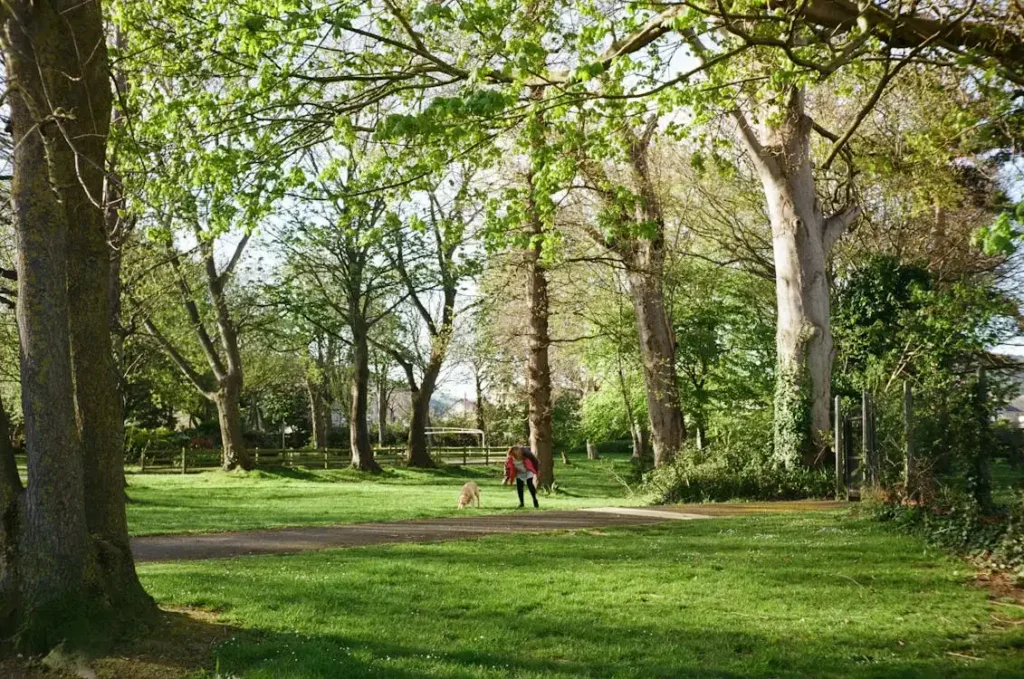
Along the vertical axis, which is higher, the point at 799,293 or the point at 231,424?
the point at 799,293

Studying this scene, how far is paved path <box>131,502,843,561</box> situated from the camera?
500 inches

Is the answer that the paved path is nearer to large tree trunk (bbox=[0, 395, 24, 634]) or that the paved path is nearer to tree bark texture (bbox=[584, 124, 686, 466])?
large tree trunk (bbox=[0, 395, 24, 634])

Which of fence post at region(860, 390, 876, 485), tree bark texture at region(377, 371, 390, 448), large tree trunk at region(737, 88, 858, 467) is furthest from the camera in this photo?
tree bark texture at region(377, 371, 390, 448)

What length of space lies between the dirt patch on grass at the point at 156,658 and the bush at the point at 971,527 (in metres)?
8.03

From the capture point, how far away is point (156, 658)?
6.99 metres

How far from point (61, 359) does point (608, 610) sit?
513 cm

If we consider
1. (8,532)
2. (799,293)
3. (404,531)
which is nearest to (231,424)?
(404,531)

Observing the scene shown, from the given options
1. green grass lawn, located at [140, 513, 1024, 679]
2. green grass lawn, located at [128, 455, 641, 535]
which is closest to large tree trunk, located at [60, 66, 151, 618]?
green grass lawn, located at [140, 513, 1024, 679]

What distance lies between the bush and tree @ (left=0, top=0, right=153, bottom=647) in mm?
8864

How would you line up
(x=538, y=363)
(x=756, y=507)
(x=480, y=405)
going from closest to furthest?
1. (x=756, y=507)
2. (x=538, y=363)
3. (x=480, y=405)

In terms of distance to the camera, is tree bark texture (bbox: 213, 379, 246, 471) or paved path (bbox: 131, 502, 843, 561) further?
tree bark texture (bbox: 213, 379, 246, 471)

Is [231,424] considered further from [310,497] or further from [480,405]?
[480,405]

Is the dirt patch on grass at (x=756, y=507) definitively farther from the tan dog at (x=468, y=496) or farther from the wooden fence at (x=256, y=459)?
the wooden fence at (x=256, y=459)

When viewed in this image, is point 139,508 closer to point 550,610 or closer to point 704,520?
point 704,520
